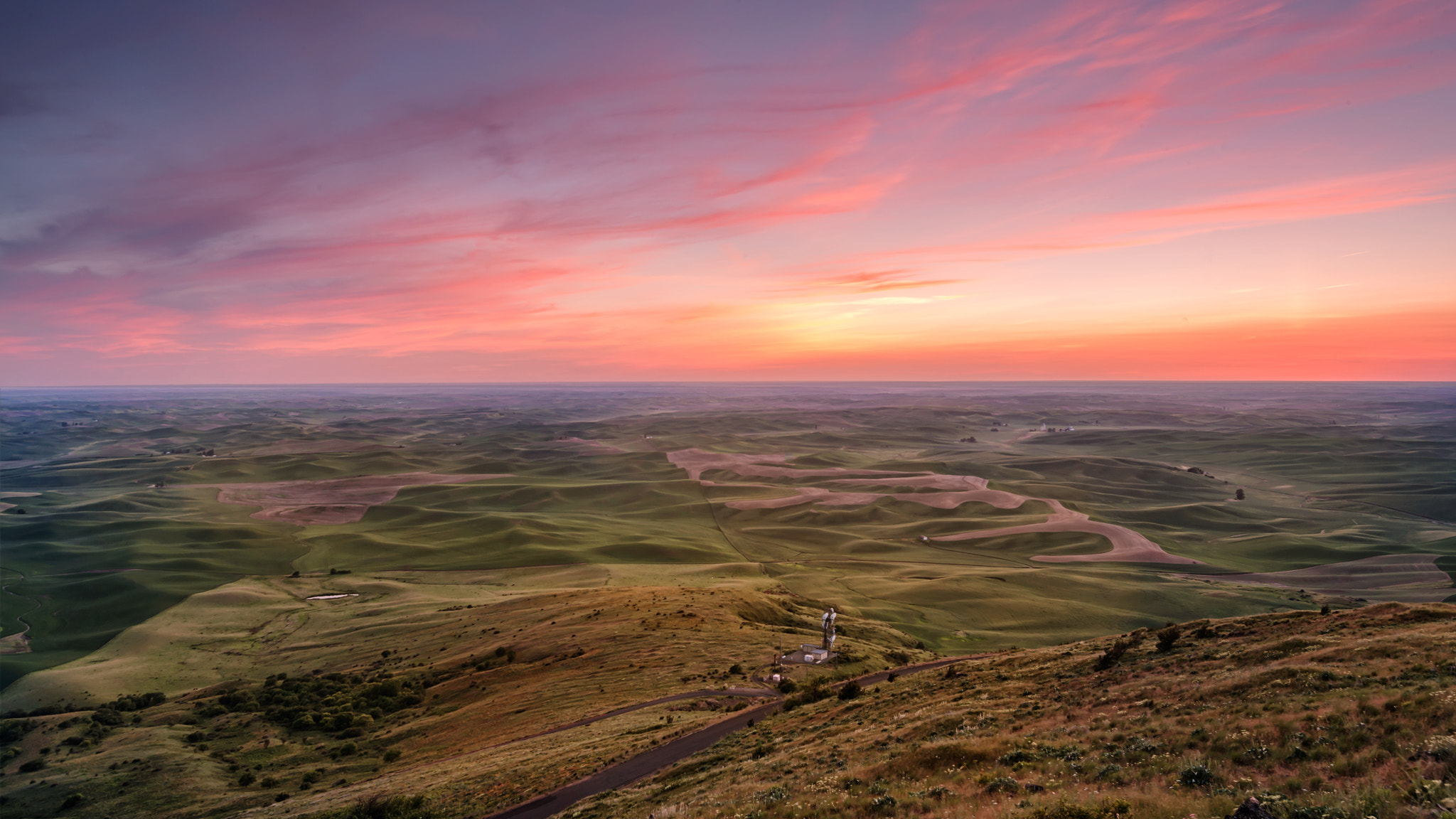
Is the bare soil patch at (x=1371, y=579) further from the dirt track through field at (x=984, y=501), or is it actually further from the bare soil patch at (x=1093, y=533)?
the bare soil patch at (x=1093, y=533)

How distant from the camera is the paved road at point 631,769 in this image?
26641 millimetres

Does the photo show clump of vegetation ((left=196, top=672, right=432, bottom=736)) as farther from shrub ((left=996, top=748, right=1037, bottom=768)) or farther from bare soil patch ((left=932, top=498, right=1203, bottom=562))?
bare soil patch ((left=932, top=498, right=1203, bottom=562))

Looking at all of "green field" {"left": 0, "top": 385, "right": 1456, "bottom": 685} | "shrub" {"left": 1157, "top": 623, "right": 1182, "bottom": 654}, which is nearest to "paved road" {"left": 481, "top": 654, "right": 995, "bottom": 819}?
"shrub" {"left": 1157, "top": 623, "right": 1182, "bottom": 654}

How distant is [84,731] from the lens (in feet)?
161

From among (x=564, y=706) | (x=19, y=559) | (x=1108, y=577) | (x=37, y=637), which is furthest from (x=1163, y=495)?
(x=19, y=559)

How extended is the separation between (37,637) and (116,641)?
14.5 m

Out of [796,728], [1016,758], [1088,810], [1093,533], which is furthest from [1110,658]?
[1093,533]

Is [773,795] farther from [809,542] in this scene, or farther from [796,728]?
[809,542]

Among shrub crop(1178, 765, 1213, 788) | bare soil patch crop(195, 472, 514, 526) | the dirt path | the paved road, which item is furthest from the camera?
bare soil patch crop(195, 472, 514, 526)

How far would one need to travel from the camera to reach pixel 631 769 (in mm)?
29531

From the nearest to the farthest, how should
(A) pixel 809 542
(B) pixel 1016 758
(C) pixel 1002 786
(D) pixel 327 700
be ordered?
1. (C) pixel 1002 786
2. (B) pixel 1016 758
3. (D) pixel 327 700
4. (A) pixel 809 542

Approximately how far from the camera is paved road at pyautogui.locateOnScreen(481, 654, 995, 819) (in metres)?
26.6

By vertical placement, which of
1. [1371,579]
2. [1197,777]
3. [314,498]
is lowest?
[1371,579]

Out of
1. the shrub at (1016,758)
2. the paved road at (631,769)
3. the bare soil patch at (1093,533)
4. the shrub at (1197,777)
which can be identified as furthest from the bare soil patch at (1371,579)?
the shrub at (1197,777)
